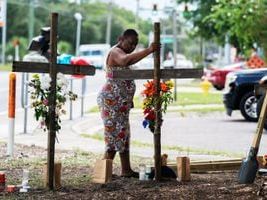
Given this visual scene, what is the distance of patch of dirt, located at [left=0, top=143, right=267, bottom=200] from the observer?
24.0 feet

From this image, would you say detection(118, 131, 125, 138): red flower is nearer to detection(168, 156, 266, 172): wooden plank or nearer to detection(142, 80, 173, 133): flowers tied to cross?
detection(142, 80, 173, 133): flowers tied to cross

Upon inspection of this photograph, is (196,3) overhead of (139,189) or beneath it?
overhead

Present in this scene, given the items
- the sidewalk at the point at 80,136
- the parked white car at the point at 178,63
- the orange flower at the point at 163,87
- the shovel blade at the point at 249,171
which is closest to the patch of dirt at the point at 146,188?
the shovel blade at the point at 249,171

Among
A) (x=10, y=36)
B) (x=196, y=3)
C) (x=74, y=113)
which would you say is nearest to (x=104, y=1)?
(x=10, y=36)

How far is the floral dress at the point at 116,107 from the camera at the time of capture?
8.89 metres

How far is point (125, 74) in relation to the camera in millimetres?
8297

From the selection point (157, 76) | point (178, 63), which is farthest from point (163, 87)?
point (178, 63)

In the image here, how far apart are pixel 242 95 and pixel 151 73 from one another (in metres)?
10.5

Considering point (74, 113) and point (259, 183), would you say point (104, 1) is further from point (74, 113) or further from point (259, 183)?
point (259, 183)

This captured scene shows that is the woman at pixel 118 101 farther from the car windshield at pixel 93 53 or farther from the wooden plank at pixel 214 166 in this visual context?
the car windshield at pixel 93 53

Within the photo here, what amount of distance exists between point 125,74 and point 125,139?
1.02m

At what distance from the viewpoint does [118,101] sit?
350 inches

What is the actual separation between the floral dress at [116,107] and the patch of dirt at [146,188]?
1.44 ft

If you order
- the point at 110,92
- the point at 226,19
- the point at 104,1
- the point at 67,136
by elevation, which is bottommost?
the point at 67,136
